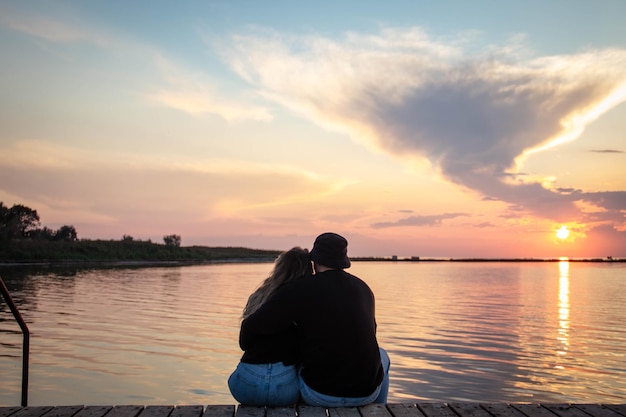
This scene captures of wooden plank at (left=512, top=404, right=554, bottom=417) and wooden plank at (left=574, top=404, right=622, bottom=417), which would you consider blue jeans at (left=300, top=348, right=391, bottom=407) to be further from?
wooden plank at (left=574, top=404, right=622, bottom=417)

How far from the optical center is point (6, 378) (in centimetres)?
1105

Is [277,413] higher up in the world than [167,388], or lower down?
higher up

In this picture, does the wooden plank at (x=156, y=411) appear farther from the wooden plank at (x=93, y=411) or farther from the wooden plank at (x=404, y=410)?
the wooden plank at (x=404, y=410)

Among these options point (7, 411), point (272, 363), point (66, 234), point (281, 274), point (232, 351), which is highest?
point (66, 234)

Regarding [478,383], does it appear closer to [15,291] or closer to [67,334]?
[67,334]

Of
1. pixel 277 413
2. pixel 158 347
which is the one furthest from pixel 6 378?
pixel 277 413

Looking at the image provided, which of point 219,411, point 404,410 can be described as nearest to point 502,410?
point 404,410

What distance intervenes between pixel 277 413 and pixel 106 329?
1421 cm

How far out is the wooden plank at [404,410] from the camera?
16.8 ft

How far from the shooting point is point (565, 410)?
546cm

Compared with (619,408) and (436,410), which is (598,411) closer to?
(619,408)

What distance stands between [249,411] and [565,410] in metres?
2.90

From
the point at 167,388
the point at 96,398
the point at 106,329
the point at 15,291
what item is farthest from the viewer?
the point at 15,291

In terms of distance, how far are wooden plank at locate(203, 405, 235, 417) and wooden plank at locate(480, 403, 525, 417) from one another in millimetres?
2312
